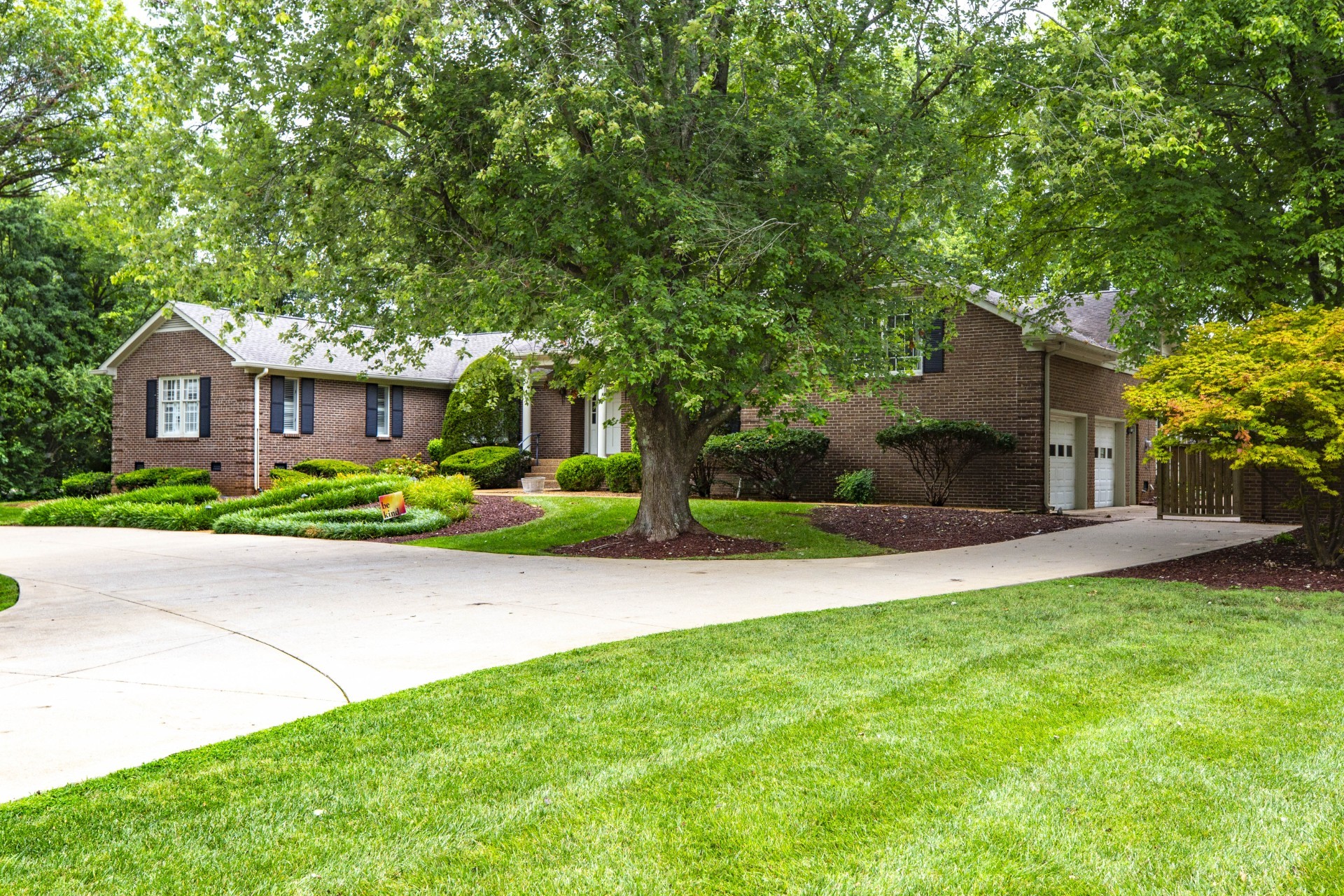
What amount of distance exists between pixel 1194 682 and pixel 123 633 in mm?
7223

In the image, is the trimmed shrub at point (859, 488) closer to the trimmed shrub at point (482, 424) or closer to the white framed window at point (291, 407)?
the trimmed shrub at point (482, 424)

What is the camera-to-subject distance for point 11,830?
134 inches

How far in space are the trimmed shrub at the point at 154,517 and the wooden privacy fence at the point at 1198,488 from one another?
19.0 m

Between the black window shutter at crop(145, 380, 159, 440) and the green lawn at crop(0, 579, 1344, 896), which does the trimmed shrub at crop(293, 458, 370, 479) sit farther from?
the green lawn at crop(0, 579, 1344, 896)

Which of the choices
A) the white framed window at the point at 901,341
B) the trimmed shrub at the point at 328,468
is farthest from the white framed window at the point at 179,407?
the white framed window at the point at 901,341

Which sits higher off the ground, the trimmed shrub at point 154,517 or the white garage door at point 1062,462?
the white garage door at point 1062,462

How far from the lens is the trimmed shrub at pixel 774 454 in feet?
68.0

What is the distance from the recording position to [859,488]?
2028cm

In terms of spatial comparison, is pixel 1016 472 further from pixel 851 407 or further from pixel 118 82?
pixel 118 82

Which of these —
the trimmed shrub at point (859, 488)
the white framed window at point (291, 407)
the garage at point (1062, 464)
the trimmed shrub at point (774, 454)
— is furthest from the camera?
the white framed window at point (291, 407)

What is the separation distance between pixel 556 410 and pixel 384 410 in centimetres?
515

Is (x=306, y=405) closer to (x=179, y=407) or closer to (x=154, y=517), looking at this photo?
(x=179, y=407)

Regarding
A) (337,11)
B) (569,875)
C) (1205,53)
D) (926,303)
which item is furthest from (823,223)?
(569,875)

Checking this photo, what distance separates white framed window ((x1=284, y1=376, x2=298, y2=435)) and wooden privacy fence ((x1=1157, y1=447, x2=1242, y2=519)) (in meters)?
21.2
